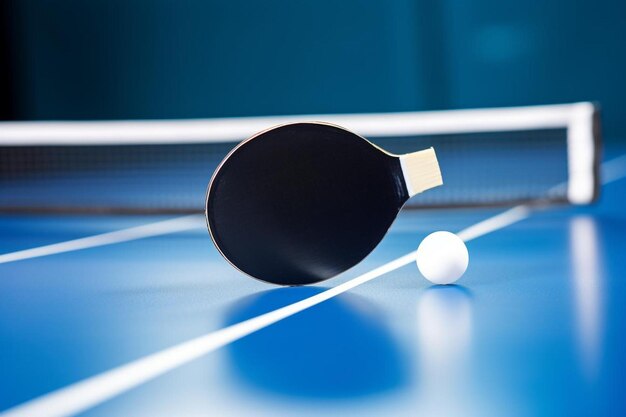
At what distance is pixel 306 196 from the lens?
286 cm

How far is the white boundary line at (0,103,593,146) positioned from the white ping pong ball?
1883 millimetres

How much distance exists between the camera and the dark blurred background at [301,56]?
1188 cm

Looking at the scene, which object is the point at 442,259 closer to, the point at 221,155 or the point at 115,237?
the point at 115,237

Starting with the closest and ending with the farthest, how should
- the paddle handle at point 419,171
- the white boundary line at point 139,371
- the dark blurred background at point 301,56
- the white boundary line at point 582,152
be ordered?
the white boundary line at point 139,371 < the paddle handle at point 419,171 < the white boundary line at point 582,152 < the dark blurred background at point 301,56

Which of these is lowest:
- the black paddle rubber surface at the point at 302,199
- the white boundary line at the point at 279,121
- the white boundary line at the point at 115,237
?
the black paddle rubber surface at the point at 302,199

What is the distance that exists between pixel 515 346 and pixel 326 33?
10.3 meters

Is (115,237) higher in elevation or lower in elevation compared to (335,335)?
higher

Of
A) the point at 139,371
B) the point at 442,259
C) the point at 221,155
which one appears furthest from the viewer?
the point at 221,155

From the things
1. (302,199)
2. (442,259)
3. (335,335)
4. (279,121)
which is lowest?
(335,335)

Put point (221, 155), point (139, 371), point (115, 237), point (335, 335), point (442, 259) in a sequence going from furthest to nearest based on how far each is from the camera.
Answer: point (221, 155) → point (115, 237) → point (442, 259) → point (335, 335) → point (139, 371)

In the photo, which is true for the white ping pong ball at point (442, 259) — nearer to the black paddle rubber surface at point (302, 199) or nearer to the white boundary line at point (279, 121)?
the black paddle rubber surface at point (302, 199)

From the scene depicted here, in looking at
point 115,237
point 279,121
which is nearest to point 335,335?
point 115,237

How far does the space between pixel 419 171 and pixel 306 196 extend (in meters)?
0.39

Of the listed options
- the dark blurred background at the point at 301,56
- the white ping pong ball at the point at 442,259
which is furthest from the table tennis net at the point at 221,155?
the white ping pong ball at the point at 442,259
